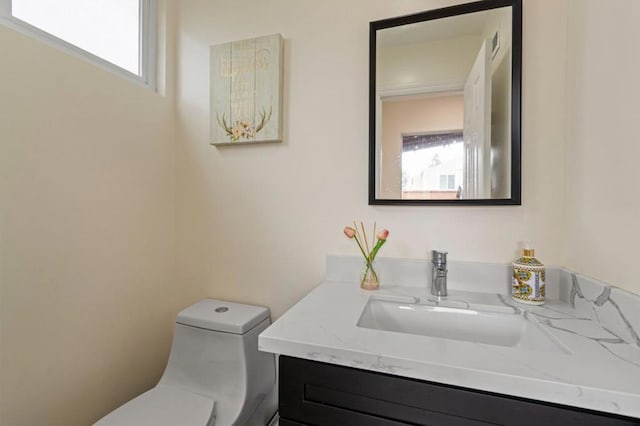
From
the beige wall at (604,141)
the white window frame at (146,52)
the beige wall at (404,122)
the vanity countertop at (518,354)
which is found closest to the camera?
the vanity countertop at (518,354)

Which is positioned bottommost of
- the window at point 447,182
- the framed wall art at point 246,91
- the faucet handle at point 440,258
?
the faucet handle at point 440,258

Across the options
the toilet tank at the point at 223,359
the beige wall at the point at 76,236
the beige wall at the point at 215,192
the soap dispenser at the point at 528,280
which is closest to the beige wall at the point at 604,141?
the beige wall at the point at 215,192

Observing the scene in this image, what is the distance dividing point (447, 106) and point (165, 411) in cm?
145

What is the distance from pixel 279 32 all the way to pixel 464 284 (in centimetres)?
129

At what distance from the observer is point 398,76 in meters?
1.07

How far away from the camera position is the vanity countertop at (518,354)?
46cm

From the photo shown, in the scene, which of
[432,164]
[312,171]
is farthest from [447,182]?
[312,171]

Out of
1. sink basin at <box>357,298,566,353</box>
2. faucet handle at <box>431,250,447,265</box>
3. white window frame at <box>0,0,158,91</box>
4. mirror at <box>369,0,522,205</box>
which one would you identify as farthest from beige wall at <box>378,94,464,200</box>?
white window frame at <box>0,0,158,91</box>

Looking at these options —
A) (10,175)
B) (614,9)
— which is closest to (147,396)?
(10,175)

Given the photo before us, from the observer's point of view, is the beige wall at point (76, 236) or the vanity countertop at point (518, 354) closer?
the vanity countertop at point (518, 354)

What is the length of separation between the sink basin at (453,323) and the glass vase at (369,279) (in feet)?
0.28

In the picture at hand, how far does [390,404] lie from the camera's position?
1.81ft

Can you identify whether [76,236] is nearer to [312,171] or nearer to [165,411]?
[165,411]

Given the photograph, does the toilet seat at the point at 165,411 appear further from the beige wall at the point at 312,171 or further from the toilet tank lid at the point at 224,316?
the beige wall at the point at 312,171
